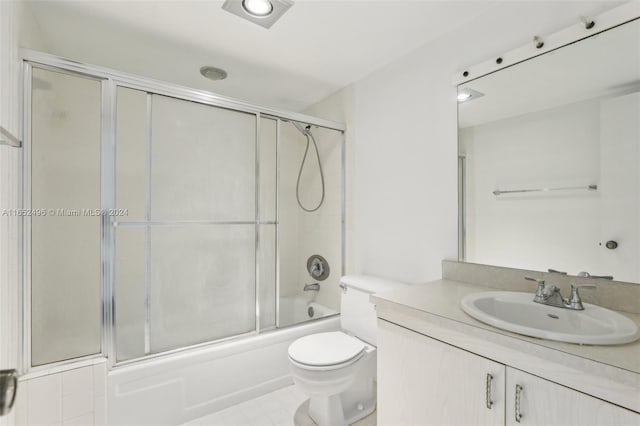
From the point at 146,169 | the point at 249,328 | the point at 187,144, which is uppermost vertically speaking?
the point at 187,144

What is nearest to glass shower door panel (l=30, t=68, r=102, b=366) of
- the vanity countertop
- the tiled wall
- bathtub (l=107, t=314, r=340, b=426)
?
the tiled wall

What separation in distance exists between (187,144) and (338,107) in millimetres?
1305

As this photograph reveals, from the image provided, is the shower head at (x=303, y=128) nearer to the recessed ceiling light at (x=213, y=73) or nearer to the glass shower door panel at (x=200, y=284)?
the recessed ceiling light at (x=213, y=73)

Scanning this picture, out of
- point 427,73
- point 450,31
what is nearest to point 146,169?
point 427,73

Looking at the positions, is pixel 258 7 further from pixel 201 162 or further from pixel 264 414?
pixel 264 414

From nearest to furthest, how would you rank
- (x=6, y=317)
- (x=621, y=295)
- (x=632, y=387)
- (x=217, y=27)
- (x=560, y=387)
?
(x=632, y=387)
(x=560, y=387)
(x=621, y=295)
(x=6, y=317)
(x=217, y=27)

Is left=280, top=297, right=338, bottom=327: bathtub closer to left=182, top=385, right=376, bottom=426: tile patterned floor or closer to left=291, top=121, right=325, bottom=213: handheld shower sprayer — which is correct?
left=182, top=385, right=376, bottom=426: tile patterned floor

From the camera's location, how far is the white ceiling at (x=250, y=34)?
1513 mm

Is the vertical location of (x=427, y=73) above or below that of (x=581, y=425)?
above

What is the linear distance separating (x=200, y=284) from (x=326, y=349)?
2.91ft

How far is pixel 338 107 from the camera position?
2.54m

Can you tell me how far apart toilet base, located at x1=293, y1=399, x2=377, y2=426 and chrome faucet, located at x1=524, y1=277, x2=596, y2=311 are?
116 cm

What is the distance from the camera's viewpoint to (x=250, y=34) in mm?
1761

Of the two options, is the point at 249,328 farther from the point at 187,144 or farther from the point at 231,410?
the point at 187,144
